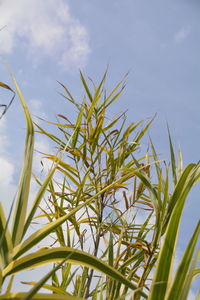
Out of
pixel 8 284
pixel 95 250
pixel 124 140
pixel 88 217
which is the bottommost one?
pixel 8 284

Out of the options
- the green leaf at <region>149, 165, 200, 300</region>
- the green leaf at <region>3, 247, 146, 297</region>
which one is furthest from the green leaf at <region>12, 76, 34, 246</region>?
the green leaf at <region>149, 165, 200, 300</region>

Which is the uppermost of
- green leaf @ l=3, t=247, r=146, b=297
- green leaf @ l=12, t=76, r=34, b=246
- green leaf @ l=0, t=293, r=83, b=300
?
green leaf @ l=12, t=76, r=34, b=246

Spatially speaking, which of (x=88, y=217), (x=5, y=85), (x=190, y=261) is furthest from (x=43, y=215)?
(x=190, y=261)

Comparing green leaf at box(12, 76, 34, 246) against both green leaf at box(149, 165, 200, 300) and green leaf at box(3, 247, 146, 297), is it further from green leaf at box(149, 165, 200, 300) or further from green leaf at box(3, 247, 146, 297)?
green leaf at box(149, 165, 200, 300)

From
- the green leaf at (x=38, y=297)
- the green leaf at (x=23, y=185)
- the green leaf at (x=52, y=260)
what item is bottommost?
the green leaf at (x=38, y=297)

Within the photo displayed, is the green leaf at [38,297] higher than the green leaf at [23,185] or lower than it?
lower

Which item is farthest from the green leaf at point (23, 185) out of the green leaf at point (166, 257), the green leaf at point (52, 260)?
the green leaf at point (166, 257)

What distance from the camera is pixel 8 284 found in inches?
16.4

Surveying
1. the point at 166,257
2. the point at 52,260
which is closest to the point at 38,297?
the point at 52,260

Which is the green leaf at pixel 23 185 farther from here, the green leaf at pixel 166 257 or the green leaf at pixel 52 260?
the green leaf at pixel 166 257

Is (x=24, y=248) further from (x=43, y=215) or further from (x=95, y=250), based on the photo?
(x=95, y=250)

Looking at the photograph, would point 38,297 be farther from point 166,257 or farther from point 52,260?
point 166,257

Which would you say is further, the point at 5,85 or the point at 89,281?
the point at 89,281

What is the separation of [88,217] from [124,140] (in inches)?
11.7
